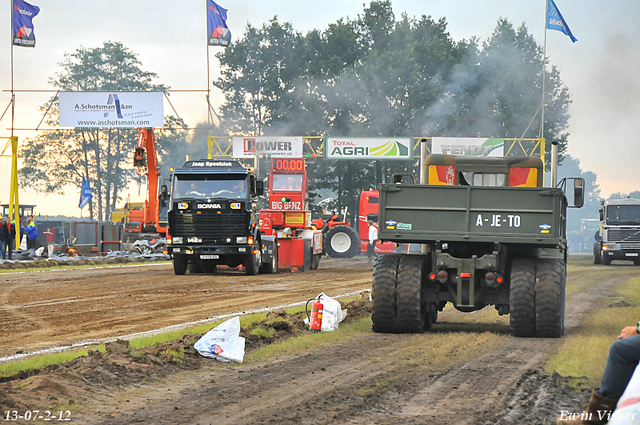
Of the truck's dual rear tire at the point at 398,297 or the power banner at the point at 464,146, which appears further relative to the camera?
the power banner at the point at 464,146

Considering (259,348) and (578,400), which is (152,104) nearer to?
(259,348)

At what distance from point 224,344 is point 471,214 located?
390 cm

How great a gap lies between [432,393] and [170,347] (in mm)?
3303

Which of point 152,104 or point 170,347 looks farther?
point 152,104

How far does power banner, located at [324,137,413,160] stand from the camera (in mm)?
38812

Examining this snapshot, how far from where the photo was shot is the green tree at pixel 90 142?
75.9 m

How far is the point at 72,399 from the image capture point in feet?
21.1

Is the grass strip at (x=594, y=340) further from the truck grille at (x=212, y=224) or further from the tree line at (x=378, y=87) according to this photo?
the tree line at (x=378, y=87)

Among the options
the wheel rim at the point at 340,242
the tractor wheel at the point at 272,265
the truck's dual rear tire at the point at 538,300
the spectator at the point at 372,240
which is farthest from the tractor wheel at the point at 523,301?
the wheel rim at the point at 340,242

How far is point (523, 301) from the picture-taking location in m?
10.4

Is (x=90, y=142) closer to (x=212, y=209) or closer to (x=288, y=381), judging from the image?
(x=212, y=209)

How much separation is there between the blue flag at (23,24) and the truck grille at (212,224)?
21071 millimetres

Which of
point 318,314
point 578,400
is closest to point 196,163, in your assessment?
point 318,314

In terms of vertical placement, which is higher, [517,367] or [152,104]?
[152,104]
